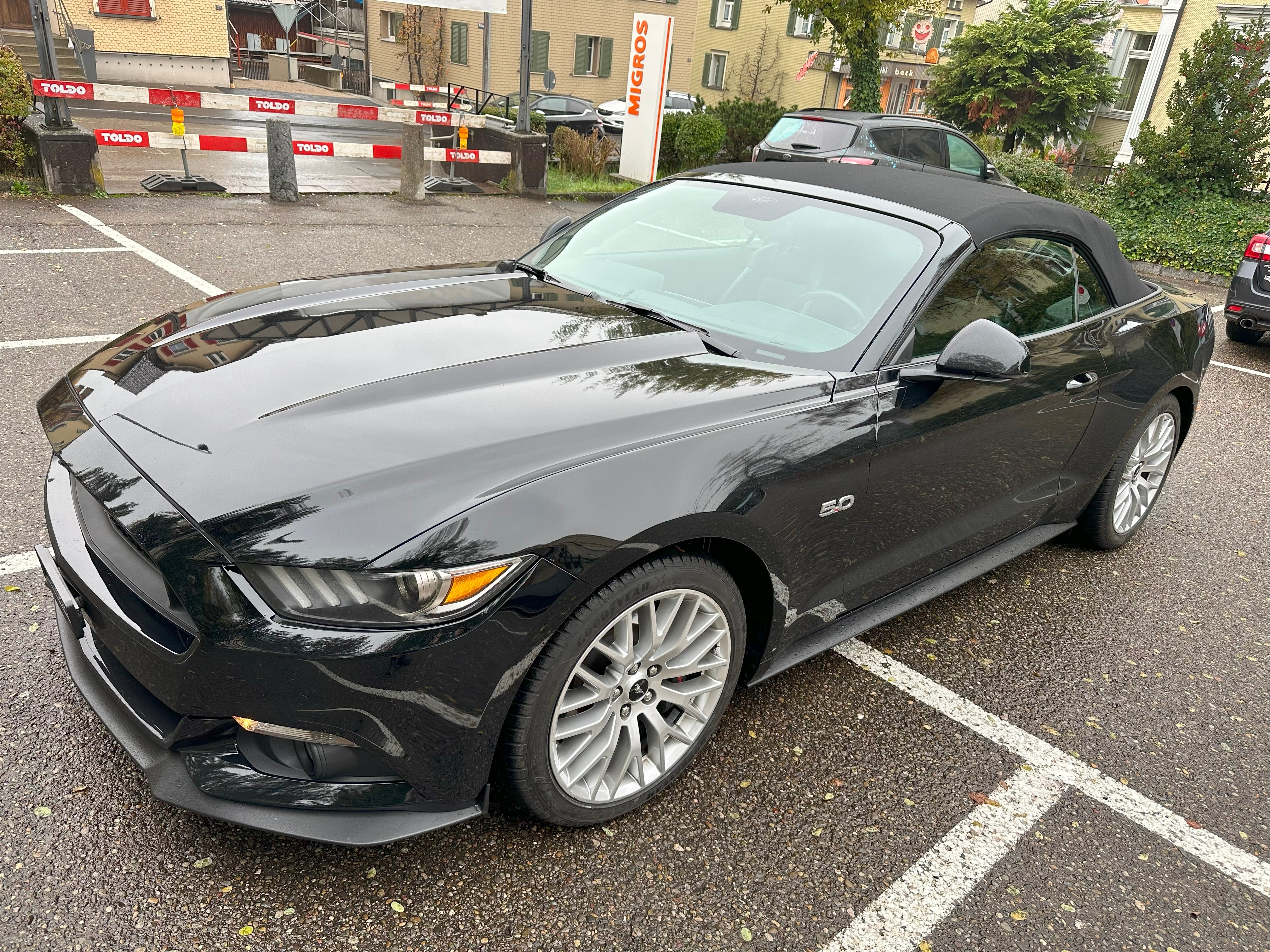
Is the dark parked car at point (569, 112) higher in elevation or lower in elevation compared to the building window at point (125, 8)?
lower

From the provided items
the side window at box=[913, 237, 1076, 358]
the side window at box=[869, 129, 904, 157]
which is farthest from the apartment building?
the side window at box=[913, 237, 1076, 358]

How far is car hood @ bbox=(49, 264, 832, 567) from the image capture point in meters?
1.92

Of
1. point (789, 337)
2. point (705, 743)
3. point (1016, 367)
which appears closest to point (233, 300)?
point (789, 337)

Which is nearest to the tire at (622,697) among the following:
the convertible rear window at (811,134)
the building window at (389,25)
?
the convertible rear window at (811,134)

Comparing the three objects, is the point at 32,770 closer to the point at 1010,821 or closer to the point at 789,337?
the point at 789,337

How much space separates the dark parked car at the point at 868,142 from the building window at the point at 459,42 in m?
29.1

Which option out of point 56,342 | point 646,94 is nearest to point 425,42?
point 646,94

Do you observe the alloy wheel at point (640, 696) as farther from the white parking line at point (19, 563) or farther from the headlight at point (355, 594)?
the white parking line at point (19, 563)

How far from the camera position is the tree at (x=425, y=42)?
125 feet

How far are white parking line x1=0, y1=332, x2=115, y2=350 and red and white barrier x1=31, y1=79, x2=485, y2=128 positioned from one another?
401 centimetres

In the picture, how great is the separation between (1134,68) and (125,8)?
28786mm

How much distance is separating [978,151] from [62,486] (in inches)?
525

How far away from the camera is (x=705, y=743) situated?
8.61 feet

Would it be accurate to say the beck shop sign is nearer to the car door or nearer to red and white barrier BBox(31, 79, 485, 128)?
red and white barrier BBox(31, 79, 485, 128)
